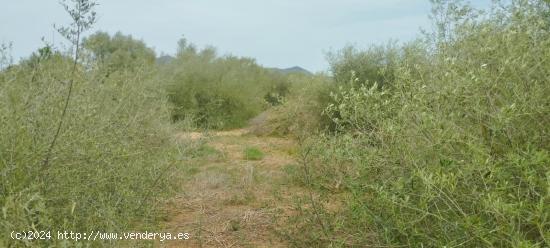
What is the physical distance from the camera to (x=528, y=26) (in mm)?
3223

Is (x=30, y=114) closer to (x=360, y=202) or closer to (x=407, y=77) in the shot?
(x=360, y=202)

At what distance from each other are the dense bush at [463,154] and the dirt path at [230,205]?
2.89 ft

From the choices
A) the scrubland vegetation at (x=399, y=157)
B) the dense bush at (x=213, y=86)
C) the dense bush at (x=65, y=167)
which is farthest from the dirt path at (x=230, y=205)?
the dense bush at (x=213, y=86)

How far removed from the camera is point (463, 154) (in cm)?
266

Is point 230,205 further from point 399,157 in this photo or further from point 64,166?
point 399,157

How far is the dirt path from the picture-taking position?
4.55 meters

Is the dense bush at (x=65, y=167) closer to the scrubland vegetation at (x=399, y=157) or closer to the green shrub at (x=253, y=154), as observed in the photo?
the scrubland vegetation at (x=399, y=157)

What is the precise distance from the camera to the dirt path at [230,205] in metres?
4.55

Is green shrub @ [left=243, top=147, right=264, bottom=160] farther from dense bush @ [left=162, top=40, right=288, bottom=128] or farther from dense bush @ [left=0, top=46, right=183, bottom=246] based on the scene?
dense bush @ [left=162, top=40, right=288, bottom=128]

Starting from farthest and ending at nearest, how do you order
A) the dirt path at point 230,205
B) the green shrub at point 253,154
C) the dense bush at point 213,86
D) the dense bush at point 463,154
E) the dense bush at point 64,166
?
the dense bush at point 213,86, the green shrub at point 253,154, the dirt path at point 230,205, the dense bush at point 64,166, the dense bush at point 463,154

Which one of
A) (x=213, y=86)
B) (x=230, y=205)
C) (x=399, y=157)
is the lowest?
(x=230, y=205)

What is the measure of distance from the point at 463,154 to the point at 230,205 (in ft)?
11.8

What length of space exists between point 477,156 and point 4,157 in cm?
267

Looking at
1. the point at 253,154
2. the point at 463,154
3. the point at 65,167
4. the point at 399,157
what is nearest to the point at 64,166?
the point at 65,167
